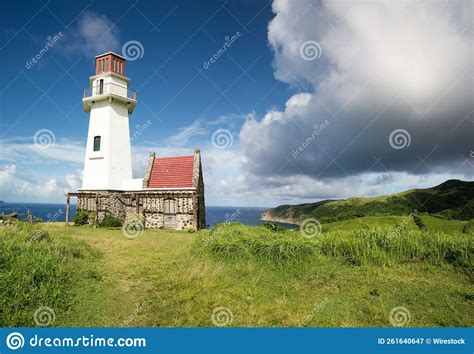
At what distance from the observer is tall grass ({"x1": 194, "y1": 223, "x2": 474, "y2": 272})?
8.63m

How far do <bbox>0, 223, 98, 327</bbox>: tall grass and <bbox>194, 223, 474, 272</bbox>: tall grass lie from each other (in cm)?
436

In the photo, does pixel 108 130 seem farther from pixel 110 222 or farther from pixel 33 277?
pixel 33 277

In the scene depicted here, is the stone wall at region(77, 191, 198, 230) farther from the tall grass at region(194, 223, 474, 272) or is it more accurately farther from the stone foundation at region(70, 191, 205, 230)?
the tall grass at region(194, 223, 474, 272)

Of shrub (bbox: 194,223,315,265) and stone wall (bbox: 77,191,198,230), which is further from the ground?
stone wall (bbox: 77,191,198,230)

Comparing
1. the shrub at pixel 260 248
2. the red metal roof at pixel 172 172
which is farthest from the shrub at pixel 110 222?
the shrub at pixel 260 248

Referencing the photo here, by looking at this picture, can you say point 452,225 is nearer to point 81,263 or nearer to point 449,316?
point 449,316

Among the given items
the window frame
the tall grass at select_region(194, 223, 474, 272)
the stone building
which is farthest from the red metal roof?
the tall grass at select_region(194, 223, 474, 272)

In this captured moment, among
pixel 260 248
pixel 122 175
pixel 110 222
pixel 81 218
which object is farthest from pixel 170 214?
pixel 260 248

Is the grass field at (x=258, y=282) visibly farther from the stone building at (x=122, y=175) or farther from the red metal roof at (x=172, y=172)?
the red metal roof at (x=172, y=172)

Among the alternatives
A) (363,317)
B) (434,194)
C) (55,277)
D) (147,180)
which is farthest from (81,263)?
(434,194)

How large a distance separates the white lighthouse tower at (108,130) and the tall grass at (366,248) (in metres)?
17.1

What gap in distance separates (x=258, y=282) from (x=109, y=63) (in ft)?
79.2

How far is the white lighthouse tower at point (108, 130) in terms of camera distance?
79.9 feet

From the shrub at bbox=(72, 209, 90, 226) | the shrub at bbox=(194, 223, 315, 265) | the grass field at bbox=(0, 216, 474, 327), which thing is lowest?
the grass field at bbox=(0, 216, 474, 327)
